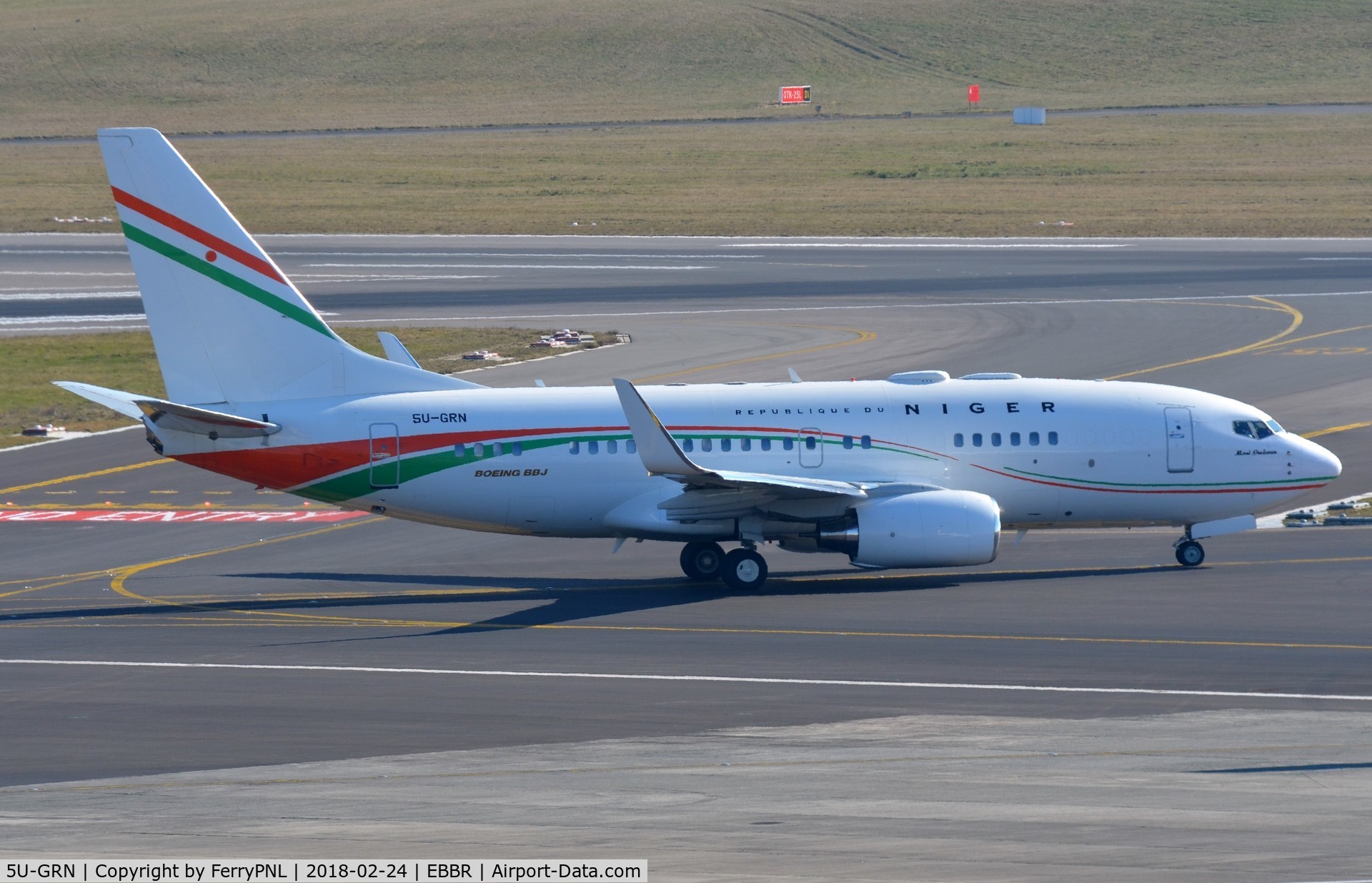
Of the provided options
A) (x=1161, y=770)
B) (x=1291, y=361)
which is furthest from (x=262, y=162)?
(x=1161, y=770)

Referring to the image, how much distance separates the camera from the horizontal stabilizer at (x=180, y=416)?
118 ft

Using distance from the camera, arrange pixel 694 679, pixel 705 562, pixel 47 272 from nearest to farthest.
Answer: pixel 694 679, pixel 705 562, pixel 47 272

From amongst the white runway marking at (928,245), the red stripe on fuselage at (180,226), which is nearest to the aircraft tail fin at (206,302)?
the red stripe on fuselage at (180,226)

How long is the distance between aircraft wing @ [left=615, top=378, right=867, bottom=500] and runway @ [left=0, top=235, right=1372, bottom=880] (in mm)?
2241

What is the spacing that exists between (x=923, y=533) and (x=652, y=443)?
596 centimetres

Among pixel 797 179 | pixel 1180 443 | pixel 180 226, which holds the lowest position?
pixel 1180 443

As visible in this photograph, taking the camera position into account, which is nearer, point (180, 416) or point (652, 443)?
point (652, 443)

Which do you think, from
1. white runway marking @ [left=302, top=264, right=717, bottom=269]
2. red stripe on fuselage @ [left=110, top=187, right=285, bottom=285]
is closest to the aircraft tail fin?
red stripe on fuselage @ [left=110, top=187, right=285, bottom=285]

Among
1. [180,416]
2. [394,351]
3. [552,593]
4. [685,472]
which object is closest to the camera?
[685,472]

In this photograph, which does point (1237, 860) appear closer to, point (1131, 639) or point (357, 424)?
point (1131, 639)

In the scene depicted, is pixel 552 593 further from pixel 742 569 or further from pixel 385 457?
pixel 385 457

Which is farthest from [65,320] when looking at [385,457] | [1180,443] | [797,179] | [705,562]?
[797,179]

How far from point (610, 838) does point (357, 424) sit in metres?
21.0

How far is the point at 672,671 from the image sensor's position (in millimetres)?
30156
